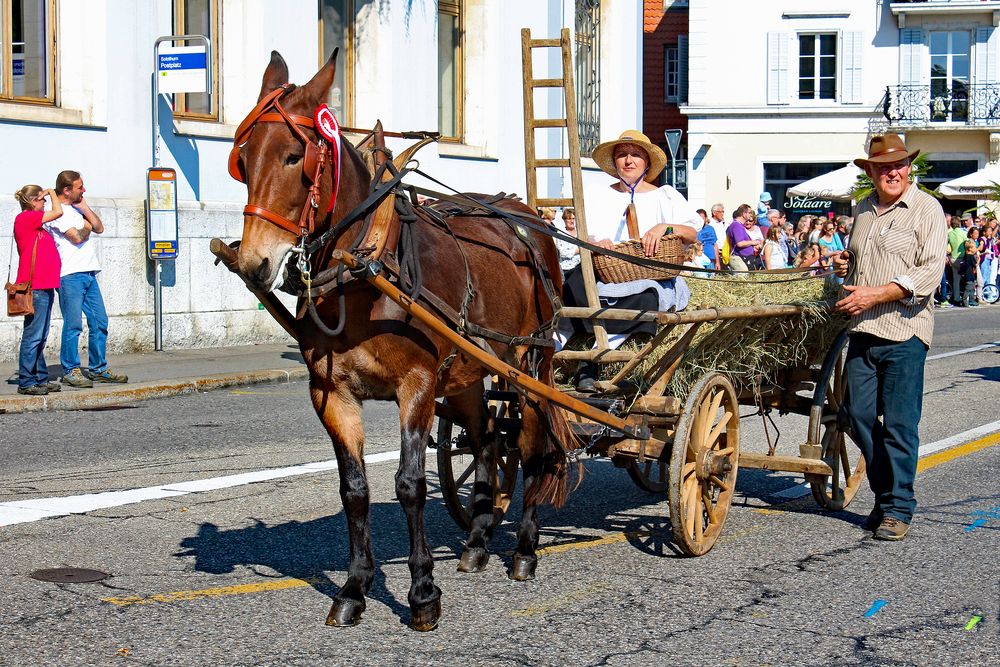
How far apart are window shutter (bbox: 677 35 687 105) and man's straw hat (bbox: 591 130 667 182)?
122 ft

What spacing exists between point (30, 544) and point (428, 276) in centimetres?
260

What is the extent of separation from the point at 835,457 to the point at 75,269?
8.52m

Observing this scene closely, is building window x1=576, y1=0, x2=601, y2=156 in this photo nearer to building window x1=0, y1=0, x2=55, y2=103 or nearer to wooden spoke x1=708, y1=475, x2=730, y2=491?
building window x1=0, y1=0, x2=55, y2=103

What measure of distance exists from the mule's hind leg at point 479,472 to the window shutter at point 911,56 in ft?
120

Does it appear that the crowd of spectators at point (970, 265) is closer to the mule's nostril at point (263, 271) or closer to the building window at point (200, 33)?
the building window at point (200, 33)

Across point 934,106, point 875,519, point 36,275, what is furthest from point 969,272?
point 875,519

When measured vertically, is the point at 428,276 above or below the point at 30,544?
above

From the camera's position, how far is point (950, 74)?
135 feet

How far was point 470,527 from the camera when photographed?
7047 mm

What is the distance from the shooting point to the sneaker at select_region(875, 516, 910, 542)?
7.08 meters

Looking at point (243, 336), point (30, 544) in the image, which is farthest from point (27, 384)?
point (30, 544)

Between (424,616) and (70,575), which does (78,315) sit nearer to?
(70,575)

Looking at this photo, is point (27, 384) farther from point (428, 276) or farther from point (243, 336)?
point (428, 276)

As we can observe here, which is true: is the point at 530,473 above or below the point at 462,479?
above
